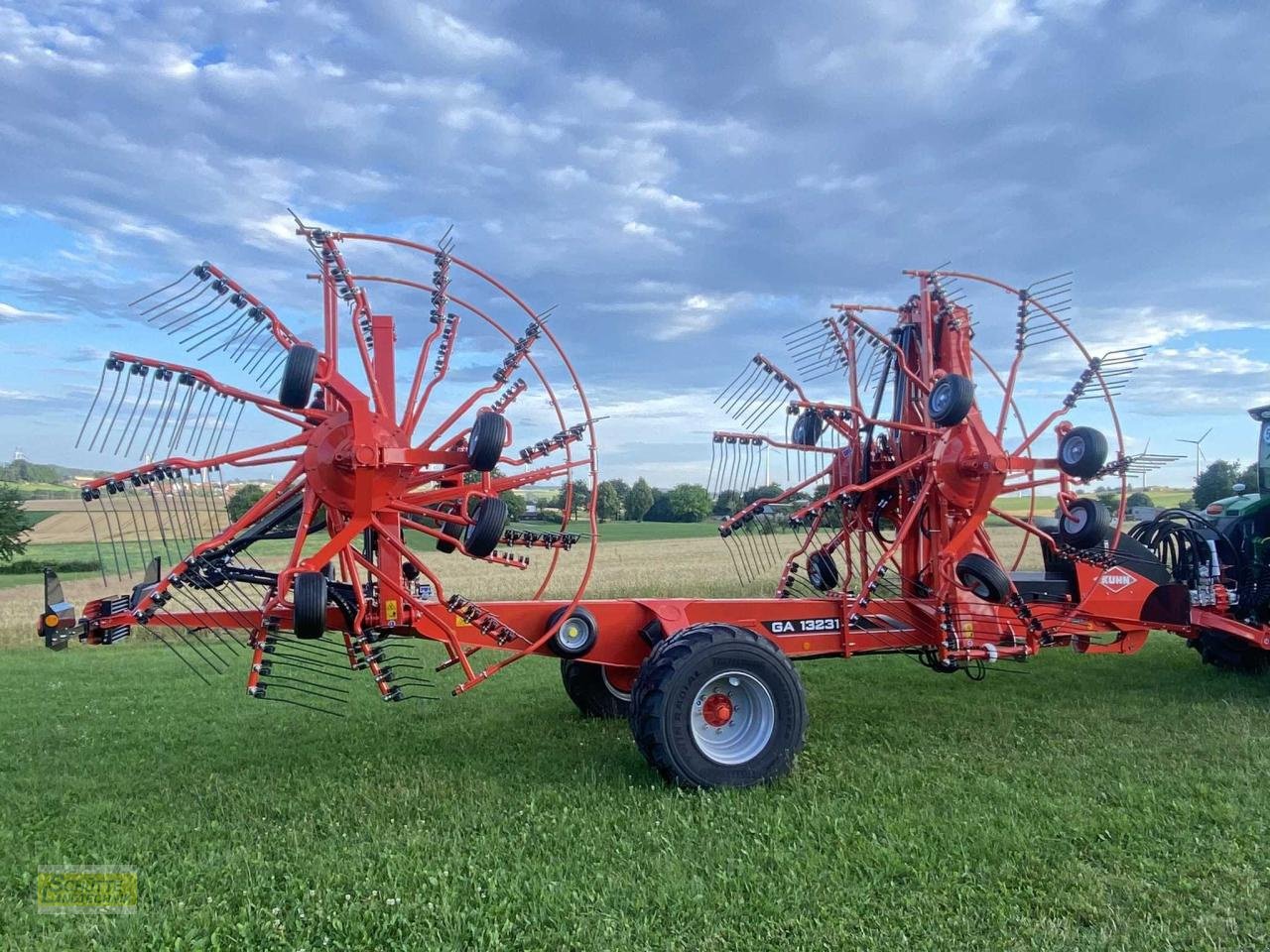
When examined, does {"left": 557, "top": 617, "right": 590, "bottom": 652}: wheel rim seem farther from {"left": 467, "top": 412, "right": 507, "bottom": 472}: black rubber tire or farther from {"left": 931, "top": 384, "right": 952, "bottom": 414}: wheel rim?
{"left": 931, "top": 384, "right": 952, "bottom": 414}: wheel rim

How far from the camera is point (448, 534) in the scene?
655 centimetres

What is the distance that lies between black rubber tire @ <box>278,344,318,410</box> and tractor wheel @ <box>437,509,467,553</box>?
4.91 feet

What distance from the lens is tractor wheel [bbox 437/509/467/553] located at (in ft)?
20.6

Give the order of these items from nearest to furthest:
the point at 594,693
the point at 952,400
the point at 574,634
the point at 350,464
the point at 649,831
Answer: the point at 649,831, the point at 350,464, the point at 574,634, the point at 952,400, the point at 594,693

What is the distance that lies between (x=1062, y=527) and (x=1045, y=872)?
3.72 m

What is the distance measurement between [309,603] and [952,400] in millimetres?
4307

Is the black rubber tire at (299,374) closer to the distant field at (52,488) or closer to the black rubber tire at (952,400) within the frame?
the distant field at (52,488)

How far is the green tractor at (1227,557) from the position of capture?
810cm

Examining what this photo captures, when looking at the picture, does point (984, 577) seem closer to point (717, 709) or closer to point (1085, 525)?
point (1085, 525)

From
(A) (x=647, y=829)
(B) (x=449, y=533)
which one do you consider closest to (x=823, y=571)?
(B) (x=449, y=533)

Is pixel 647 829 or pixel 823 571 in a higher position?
pixel 823 571

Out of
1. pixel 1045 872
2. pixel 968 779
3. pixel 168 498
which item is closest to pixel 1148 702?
pixel 968 779
